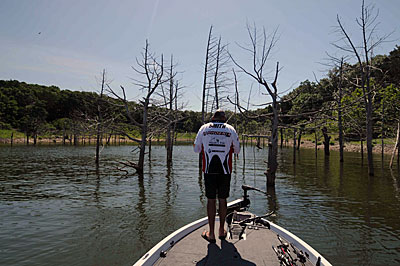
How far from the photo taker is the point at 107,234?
7777mm

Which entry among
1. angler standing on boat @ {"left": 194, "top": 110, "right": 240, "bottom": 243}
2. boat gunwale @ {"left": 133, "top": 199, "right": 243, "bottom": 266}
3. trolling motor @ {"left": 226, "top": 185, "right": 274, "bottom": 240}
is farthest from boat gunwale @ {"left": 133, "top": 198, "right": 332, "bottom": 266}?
angler standing on boat @ {"left": 194, "top": 110, "right": 240, "bottom": 243}

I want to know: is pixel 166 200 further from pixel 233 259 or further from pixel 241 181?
pixel 233 259

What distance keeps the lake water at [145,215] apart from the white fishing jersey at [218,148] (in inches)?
127

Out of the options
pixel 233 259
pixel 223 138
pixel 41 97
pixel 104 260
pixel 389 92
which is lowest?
pixel 104 260

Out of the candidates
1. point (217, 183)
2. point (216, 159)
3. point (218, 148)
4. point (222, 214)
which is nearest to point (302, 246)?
point (222, 214)

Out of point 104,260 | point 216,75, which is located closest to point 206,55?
point 216,75

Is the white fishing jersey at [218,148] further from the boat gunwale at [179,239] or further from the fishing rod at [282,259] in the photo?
the fishing rod at [282,259]

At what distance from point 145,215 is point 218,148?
6.20 meters

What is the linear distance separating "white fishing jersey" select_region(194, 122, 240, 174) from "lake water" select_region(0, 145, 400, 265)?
3.22 m

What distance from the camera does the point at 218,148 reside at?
4.57 metres

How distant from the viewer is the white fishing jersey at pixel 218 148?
15.0 ft

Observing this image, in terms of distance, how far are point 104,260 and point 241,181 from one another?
12.5 meters

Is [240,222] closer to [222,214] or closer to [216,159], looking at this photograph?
[222,214]

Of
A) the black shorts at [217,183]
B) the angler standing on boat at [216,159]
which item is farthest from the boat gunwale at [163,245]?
the black shorts at [217,183]
